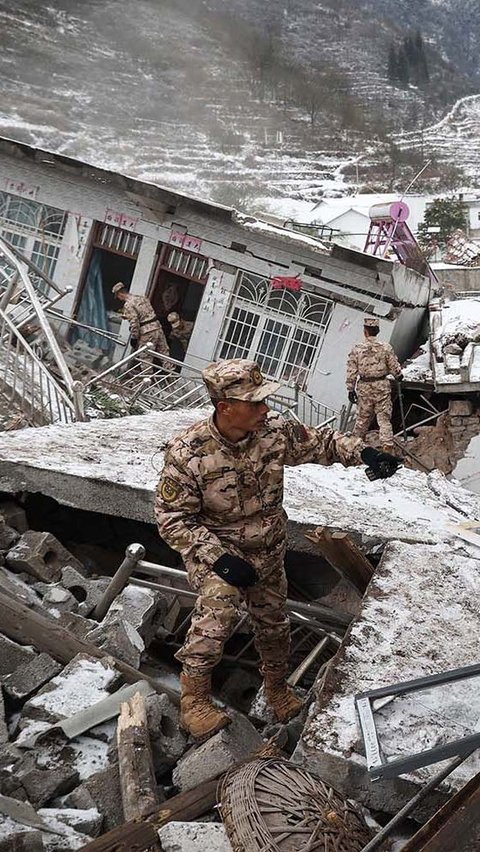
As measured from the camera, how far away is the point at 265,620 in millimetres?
3486

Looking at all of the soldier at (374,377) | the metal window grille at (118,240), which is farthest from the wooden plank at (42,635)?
the metal window grille at (118,240)

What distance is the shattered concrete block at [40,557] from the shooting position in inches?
165

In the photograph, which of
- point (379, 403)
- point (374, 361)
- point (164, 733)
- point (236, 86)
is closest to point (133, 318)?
point (374, 361)

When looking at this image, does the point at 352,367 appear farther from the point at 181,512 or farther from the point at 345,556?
the point at 181,512

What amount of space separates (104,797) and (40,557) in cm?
176

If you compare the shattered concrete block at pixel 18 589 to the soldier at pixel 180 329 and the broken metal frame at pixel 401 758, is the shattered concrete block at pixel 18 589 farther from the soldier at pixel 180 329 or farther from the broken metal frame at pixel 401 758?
the soldier at pixel 180 329

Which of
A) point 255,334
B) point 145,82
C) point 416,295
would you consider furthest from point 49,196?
point 145,82

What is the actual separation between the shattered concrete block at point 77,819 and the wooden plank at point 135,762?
10cm

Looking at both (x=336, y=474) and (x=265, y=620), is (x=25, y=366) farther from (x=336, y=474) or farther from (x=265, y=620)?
(x=265, y=620)

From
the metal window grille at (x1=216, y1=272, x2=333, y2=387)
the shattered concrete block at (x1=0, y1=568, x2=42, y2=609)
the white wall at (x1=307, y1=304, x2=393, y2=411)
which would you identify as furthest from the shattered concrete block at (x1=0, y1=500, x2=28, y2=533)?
the metal window grille at (x1=216, y1=272, x2=333, y2=387)

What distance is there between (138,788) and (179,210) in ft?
41.2

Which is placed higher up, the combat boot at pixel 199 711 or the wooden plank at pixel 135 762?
the combat boot at pixel 199 711

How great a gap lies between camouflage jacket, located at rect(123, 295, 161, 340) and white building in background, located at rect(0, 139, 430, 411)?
140 cm

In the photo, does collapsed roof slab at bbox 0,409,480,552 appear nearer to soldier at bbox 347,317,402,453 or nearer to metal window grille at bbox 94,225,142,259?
soldier at bbox 347,317,402,453
